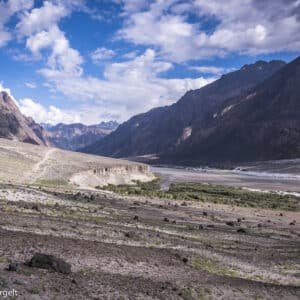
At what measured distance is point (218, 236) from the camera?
31.1 m

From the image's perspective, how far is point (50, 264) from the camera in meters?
16.5

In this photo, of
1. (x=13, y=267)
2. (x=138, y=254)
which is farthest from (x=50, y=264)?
(x=138, y=254)

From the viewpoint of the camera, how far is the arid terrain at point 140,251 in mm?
15773

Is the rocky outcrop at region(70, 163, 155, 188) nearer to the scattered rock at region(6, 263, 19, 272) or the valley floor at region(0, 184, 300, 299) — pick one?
the valley floor at region(0, 184, 300, 299)

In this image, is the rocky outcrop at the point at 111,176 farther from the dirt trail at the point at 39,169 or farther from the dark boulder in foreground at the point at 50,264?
the dark boulder in foreground at the point at 50,264

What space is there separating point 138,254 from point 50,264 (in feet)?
17.2

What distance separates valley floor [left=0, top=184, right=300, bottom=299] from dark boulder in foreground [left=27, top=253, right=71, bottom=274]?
33 centimetres

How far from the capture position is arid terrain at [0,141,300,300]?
15.8 m

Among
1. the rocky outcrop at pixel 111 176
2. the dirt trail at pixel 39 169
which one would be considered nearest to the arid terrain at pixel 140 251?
the dirt trail at pixel 39 169

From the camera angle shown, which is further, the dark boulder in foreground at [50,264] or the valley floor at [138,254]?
the dark boulder in foreground at [50,264]

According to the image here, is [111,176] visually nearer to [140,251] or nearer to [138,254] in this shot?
[140,251]

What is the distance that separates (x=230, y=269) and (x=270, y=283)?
2239 millimetres

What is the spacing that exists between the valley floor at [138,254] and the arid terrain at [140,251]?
41 millimetres

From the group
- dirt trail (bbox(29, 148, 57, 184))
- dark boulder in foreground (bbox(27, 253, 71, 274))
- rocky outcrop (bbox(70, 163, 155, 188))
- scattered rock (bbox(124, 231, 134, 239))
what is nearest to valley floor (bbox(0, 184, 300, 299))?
scattered rock (bbox(124, 231, 134, 239))
